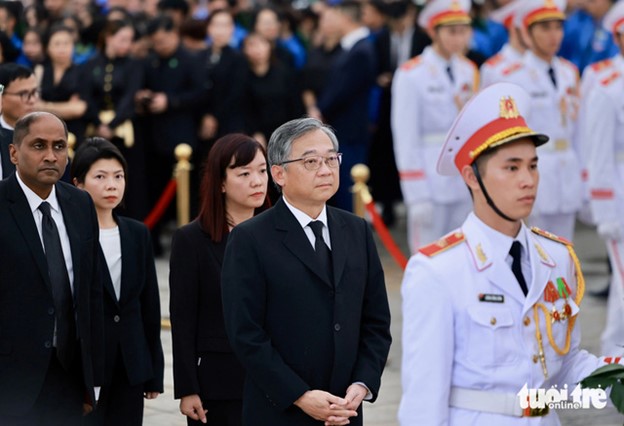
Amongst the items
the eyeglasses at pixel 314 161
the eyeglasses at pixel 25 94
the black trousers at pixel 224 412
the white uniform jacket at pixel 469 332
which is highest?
the eyeglasses at pixel 25 94

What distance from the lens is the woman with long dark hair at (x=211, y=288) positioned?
5.96 m

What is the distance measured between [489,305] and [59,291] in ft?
6.54

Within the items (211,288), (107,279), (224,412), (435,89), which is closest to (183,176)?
(435,89)

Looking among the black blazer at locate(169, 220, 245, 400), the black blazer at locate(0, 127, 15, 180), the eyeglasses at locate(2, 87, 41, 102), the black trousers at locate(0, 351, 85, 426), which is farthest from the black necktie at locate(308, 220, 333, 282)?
the eyeglasses at locate(2, 87, 41, 102)

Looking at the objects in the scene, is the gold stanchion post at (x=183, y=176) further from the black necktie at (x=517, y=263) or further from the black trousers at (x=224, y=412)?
the black necktie at (x=517, y=263)

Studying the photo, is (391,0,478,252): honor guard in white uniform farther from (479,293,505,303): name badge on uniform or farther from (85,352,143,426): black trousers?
(479,293,505,303): name badge on uniform

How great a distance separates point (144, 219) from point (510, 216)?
8.92 m

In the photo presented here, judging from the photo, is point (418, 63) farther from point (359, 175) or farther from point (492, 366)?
point (492, 366)

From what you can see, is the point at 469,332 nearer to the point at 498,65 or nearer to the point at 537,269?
the point at 537,269

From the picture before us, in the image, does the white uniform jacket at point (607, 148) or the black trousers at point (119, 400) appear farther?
the white uniform jacket at point (607, 148)

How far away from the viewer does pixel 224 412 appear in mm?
6016

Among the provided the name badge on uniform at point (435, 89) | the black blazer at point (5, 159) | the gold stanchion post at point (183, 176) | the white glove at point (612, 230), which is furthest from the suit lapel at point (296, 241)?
the gold stanchion post at point (183, 176)

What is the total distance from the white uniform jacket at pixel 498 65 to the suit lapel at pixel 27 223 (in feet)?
18.9

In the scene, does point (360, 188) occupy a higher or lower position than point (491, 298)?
higher
